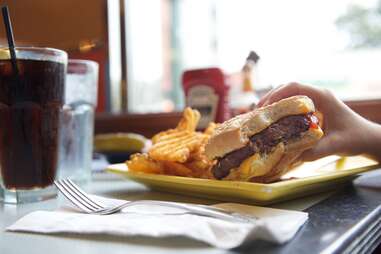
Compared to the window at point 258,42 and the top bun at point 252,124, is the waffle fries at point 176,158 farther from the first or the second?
the window at point 258,42

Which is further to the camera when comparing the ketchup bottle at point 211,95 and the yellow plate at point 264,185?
the ketchup bottle at point 211,95

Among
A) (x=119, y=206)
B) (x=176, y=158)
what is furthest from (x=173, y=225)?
(x=176, y=158)

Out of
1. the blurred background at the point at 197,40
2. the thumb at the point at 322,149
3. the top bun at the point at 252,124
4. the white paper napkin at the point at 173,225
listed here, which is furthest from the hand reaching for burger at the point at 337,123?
the blurred background at the point at 197,40

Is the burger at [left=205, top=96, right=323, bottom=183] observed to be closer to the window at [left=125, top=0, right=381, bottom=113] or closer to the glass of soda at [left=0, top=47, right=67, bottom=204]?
the glass of soda at [left=0, top=47, right=67, bottom=204]

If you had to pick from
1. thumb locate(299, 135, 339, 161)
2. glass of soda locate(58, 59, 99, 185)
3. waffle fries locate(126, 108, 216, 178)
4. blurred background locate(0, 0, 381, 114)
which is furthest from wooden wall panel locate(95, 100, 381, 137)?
thumb locate(299, 135, 339, 161)

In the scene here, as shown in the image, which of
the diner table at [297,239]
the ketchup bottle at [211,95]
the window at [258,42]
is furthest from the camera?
the window at [258,42]

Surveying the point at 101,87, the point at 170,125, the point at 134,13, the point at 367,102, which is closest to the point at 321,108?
the point at 367,102

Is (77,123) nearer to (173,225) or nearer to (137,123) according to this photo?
→ (173,225)

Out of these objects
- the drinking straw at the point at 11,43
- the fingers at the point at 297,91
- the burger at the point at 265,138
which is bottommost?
the burger at the point at 265,138
